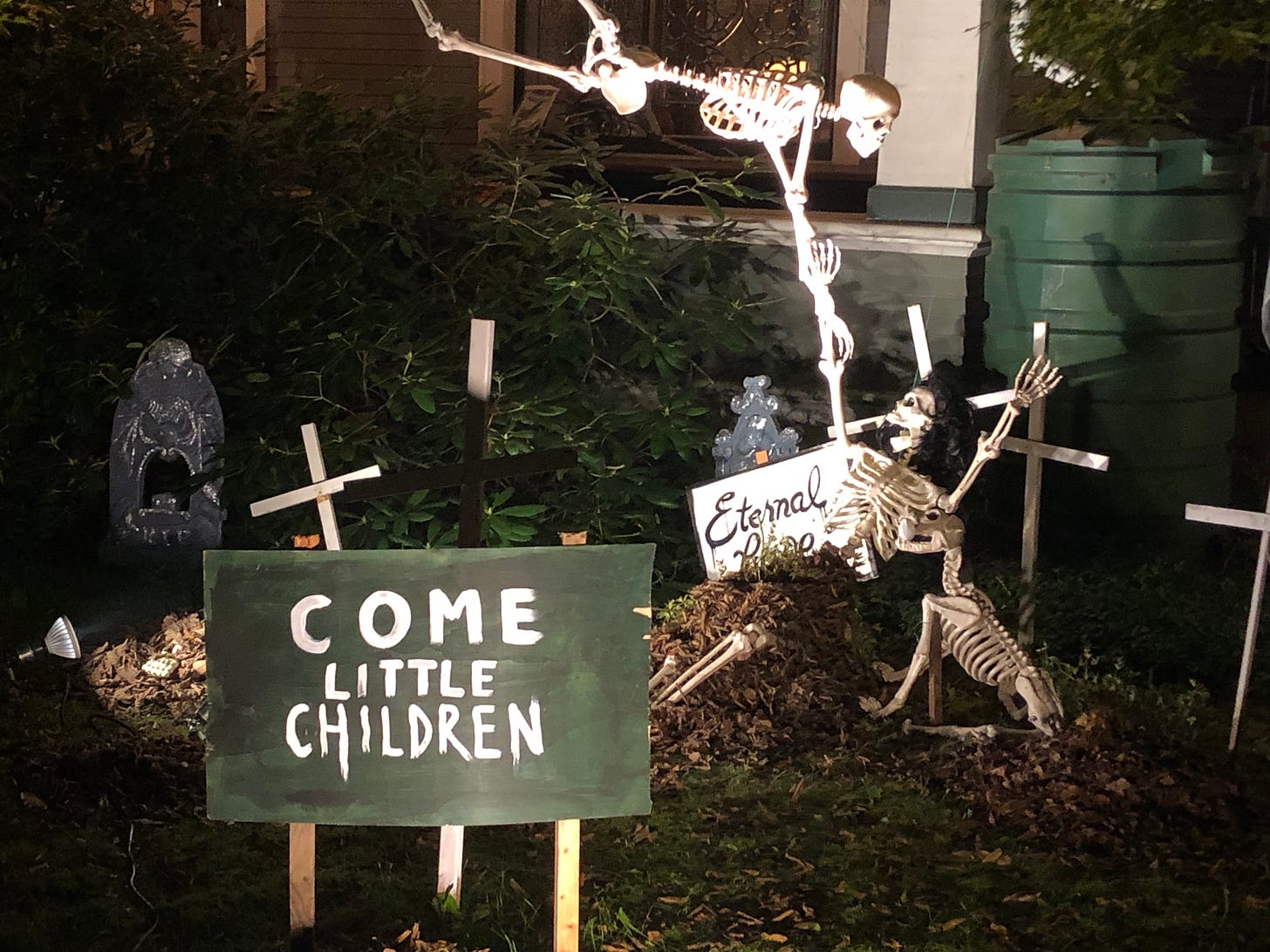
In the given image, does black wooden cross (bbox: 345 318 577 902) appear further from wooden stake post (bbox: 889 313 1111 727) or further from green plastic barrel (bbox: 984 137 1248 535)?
green plastic barrel (bbox: 984 137 1248 535)

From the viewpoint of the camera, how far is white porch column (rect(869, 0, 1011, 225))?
6250mm

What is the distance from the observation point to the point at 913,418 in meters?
4.27

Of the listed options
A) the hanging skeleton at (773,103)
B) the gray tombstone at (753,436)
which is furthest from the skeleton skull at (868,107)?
the gray tombstone at (753,436)

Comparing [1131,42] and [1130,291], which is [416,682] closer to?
[1131,42]

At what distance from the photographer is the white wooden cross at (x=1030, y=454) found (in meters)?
4.25

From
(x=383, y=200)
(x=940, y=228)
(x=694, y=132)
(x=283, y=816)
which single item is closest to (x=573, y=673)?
(x=283, y=816)

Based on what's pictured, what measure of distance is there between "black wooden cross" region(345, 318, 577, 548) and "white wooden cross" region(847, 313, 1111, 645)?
1.61 m

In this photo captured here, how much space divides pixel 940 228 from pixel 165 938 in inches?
176

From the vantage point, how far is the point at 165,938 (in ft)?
10.6

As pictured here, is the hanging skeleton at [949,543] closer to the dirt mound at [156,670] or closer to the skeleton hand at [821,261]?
the skeleton hand at [821,261]

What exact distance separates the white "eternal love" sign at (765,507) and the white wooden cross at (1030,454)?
0.65ft

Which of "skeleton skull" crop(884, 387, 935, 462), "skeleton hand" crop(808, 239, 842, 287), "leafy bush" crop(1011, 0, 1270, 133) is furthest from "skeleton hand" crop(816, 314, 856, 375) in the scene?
"leafy bush" crop(1011, 0, 1270, 133)

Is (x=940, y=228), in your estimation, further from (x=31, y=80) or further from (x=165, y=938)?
(x=165, y=938)

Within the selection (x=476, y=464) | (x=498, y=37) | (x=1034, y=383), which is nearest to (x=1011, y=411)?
(x=1034, y=383)
